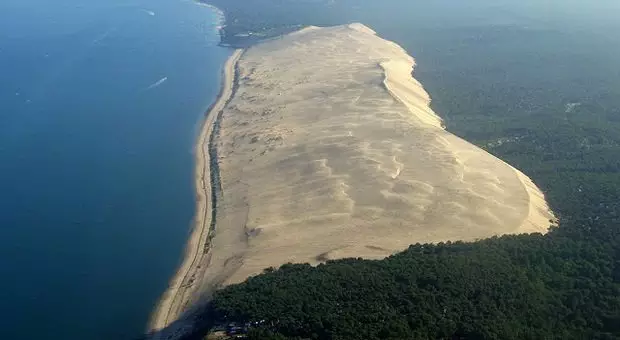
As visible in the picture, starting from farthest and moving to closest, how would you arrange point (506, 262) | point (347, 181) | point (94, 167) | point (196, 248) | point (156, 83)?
1. point (156, 83)
2. point (94, 167)
3. point (347, 181)
4. point (196, 248)
5. point (506, 262)

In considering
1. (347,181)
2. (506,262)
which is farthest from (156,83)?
(506,262)

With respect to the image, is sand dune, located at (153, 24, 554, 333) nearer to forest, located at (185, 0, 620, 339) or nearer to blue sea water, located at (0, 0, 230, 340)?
blue sea water, located at (0, 0, 230, 340)

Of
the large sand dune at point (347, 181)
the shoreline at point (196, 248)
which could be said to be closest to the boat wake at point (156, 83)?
the large sand dune at point (347, 181)

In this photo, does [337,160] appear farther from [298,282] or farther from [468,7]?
[468,7]

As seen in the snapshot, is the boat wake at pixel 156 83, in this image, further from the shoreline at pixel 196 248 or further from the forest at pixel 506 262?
the forest at pixel 506 262

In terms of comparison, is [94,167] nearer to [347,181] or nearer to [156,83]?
[347,181]

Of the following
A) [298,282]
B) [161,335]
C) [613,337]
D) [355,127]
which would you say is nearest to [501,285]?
[613,337]
